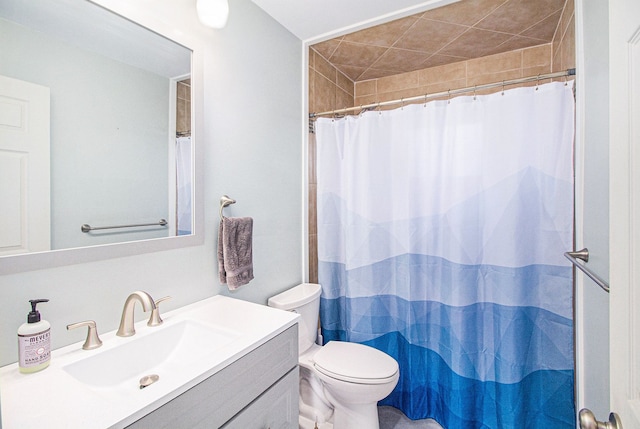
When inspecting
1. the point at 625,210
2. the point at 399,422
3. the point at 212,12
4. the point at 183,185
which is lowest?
the point at 399,422

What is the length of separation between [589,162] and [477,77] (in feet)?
4.50

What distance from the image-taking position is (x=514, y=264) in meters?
1.53

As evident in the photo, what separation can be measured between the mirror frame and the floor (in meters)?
1.56

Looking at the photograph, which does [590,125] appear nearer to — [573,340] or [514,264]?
[514,264]

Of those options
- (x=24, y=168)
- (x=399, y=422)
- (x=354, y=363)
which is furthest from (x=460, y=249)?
(x=24, y=168)

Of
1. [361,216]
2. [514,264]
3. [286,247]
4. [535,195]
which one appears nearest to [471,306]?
[514,264]

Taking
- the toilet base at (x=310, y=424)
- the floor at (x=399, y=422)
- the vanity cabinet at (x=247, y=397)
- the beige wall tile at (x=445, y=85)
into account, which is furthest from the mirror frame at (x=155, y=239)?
the beige wall tile at (x=445, y=85)

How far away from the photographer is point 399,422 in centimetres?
180

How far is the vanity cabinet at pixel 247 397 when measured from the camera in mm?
752

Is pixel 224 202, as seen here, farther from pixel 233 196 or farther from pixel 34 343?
pixel 34 343

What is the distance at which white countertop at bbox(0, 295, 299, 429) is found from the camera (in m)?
0.62

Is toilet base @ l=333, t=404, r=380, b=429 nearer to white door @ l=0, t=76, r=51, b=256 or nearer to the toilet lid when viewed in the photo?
the toilet lid

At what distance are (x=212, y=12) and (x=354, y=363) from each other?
1803 millimetres

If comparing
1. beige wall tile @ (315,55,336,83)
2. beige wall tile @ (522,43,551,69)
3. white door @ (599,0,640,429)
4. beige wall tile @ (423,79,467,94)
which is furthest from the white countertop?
beige wall tile @ (522,43,551,69)
